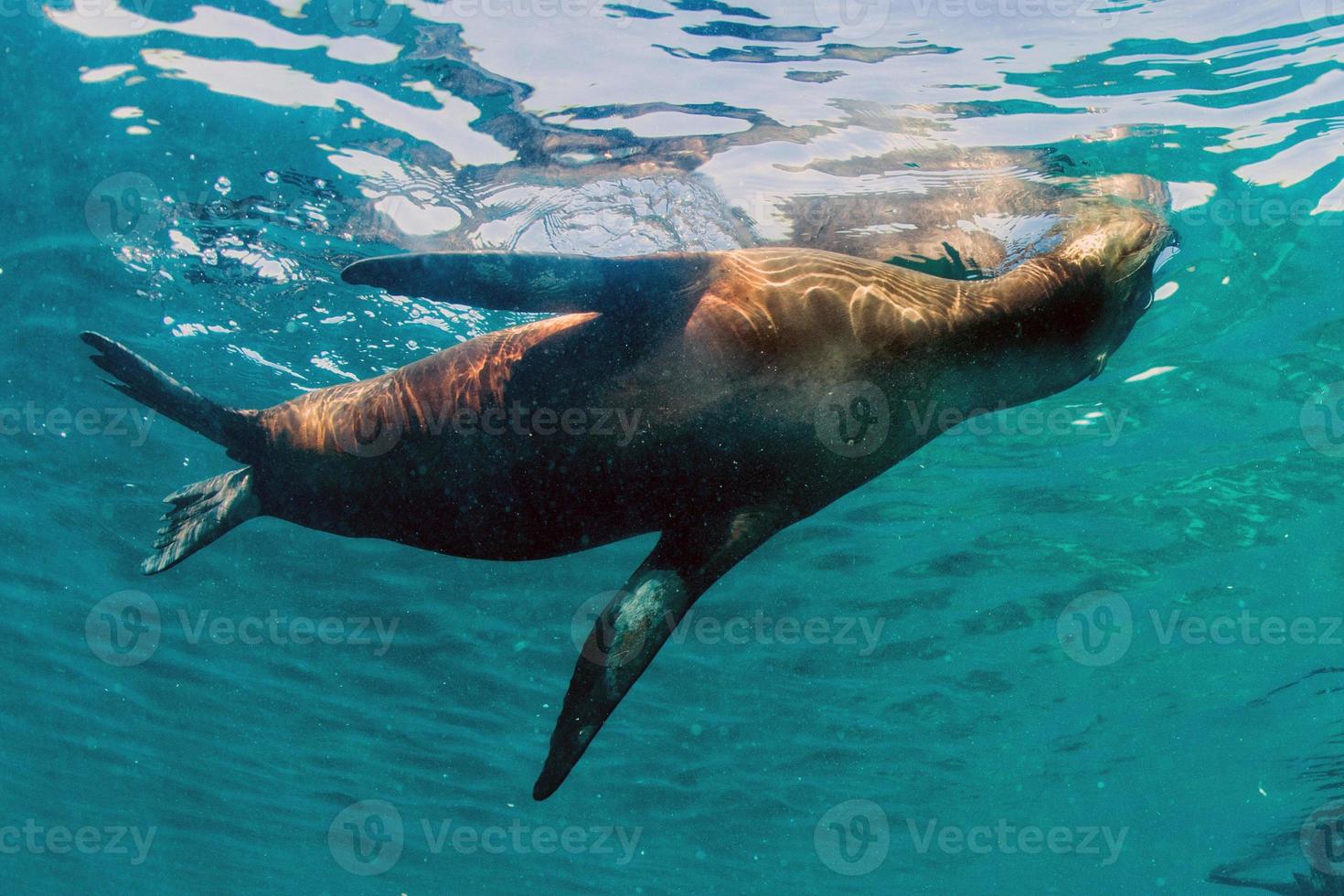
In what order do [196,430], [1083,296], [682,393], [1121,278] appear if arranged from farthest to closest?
[196,430] < [1121,278] < [1083,296] < [682,393]

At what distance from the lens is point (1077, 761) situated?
24.0m

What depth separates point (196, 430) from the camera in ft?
13.5

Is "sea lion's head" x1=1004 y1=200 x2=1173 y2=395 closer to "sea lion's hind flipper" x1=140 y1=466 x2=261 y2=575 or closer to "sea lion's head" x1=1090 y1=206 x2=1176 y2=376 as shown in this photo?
"sea lion's head" x1=1090 y1=206 x2=1176 y2=376

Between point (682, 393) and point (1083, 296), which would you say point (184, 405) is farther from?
point (1083, 296)

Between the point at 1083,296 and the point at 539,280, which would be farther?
the point at 1083,296

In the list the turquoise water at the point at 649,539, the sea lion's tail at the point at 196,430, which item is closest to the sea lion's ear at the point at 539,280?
the sea lion's tail at the point at 196,430

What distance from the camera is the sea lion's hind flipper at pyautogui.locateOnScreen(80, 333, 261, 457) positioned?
13.3ft

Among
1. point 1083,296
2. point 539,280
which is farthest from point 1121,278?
point 539,280

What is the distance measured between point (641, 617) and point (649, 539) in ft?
26.3

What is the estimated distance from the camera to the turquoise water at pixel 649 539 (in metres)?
5.98

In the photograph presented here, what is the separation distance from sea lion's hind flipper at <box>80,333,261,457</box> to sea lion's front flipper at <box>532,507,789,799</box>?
2.30 metres

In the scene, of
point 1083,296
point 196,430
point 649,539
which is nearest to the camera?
point 1083,296

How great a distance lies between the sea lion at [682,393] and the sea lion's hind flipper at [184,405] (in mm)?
978

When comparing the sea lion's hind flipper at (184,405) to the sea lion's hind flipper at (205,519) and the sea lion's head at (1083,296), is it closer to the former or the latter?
the sea lion's hind flipper at (205,519)
